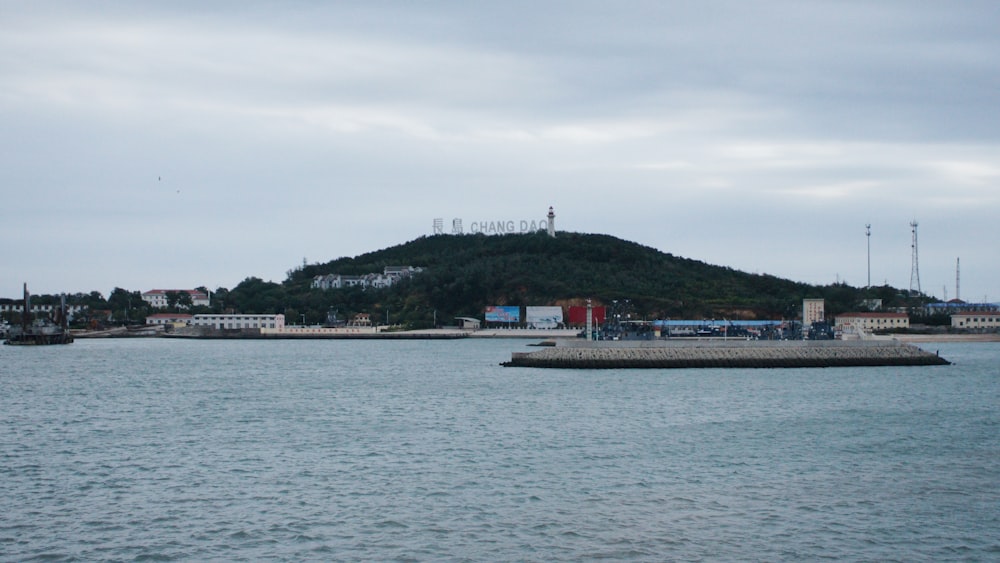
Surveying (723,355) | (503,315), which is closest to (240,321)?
(503,315)

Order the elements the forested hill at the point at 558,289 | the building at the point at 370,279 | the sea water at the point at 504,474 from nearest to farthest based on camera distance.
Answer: the sea water at the point at 504,474
the forested hill at the point at 558,289
the building at the point at 370,279

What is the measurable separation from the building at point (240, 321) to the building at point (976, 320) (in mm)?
91779

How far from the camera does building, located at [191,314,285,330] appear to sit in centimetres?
15200

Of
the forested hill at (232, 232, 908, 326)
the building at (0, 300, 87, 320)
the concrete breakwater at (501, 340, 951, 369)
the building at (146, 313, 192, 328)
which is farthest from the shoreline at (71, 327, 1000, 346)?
the concrete breakwater at (501, 340, 951, 369)

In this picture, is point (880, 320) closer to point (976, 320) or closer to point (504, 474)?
point (976, 320)

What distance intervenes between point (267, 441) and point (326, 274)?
558ft

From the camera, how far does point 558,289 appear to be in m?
148

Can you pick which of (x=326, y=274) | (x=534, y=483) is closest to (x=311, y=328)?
(x=326, y=274)

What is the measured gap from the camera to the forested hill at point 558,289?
142000mm

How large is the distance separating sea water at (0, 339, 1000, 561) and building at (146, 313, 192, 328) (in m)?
117

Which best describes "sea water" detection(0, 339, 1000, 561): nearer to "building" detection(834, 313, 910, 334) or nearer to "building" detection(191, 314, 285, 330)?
"building" detection(834, 313, 910, 334)

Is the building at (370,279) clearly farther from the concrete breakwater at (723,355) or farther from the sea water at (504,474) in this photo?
the sea water at (504,474)

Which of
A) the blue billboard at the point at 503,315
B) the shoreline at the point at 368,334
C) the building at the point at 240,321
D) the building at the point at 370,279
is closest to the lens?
the shoreline at the point at 368,334

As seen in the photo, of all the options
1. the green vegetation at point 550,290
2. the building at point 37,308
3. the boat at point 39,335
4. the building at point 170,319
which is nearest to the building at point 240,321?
the building at point 170,319
